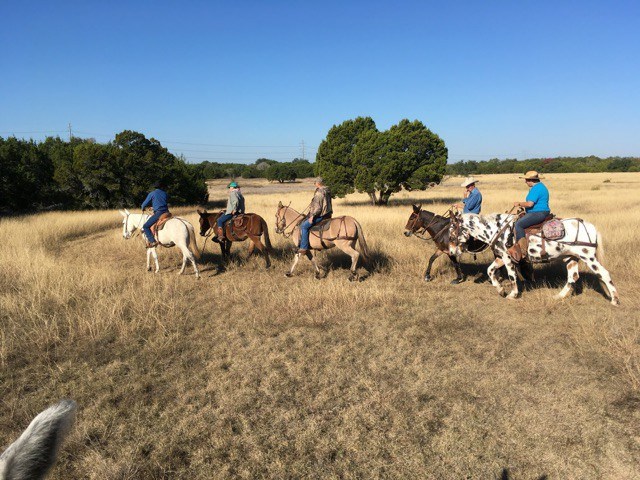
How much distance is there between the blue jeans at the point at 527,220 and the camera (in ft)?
22.2

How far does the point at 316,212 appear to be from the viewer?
8.38 metres

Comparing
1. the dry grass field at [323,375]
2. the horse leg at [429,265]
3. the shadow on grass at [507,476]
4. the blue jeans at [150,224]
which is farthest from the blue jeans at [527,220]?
the blue jeans at [150,224]

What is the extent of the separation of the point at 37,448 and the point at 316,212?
745 cm

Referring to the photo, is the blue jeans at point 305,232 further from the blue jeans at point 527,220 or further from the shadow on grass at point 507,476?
the shadow on grass at point 507,476

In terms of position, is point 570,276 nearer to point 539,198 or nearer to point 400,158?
point 539,198

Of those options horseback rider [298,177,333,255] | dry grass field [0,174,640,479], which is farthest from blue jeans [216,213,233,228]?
horseback rider [298,177,333,255]

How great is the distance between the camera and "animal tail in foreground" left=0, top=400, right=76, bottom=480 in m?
1.04

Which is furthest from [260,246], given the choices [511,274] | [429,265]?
[511,274]

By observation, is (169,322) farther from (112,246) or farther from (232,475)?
(112,246)

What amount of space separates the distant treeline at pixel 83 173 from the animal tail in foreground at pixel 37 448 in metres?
21.4

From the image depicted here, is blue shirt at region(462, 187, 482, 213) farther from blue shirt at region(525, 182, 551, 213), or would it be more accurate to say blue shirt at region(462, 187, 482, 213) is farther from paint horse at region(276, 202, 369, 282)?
paint horse at region(276, 202, 369, 282)

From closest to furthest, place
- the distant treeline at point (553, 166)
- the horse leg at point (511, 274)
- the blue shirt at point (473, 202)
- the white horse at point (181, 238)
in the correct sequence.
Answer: the horse leg at point (511, 274) → the blue shirt at point (473, 202) → the white horse at point (181, 238) → the distant treeline at point (553, 166)

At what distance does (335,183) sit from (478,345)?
22.0 meters

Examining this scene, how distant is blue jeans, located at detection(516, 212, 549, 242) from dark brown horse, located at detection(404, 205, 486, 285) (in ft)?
3.86
